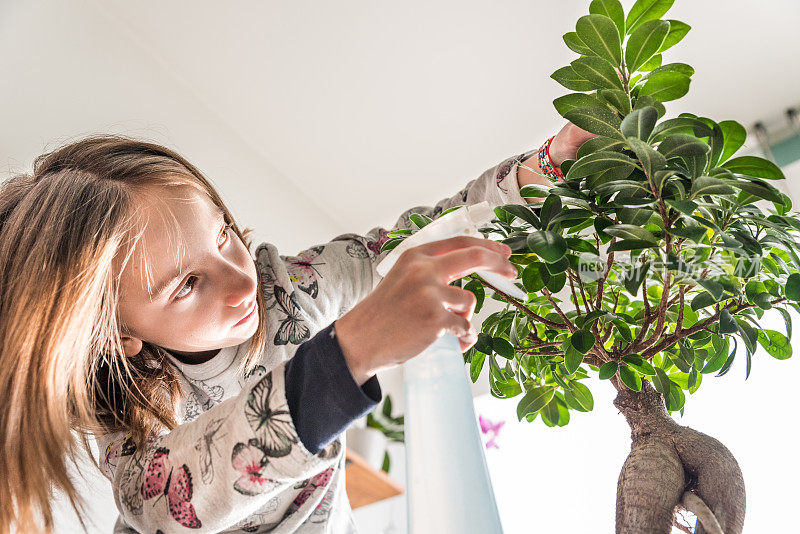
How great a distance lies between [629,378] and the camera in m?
0.55

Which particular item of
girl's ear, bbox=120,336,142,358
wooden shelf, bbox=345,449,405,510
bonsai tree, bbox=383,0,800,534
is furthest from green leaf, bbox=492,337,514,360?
wooden shelf, bbox=345,449,405,510

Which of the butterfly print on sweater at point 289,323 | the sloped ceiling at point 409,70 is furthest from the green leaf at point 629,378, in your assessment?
the sloped ceiling at point 409,70

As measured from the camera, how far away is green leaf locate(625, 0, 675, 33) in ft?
1.78

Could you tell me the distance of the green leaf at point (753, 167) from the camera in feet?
1.70

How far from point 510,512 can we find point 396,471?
769mm

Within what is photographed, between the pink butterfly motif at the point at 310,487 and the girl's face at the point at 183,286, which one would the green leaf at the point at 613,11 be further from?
the pink butterfly motif at the point at 310,487

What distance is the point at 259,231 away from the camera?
1936mm

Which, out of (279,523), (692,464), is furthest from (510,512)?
(692,464)

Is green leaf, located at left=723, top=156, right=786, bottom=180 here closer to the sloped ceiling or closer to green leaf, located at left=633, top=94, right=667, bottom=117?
green leaf, located at left=633, top=94, right=667, bottom=117

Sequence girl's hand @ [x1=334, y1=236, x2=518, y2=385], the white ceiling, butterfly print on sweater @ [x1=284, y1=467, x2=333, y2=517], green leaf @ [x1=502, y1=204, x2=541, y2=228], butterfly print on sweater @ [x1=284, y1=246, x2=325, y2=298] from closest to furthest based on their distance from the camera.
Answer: girl's hand @ [x1=334, y1=236, x2=518, y2=385] < green leaf @ [x1=502, y1=204, x2=541, y2=228] < butterfly print on sweater @ [x1=284, y1=467, x2=333, y2=517] < butterfly print on sweater @ [x1=284, y1=246, x2=325, y2=298] < the white ceiling

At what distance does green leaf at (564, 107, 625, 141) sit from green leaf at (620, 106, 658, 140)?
0.05 m

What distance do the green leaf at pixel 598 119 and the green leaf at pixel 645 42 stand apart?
56 mm

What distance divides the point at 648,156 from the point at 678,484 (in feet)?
0.90

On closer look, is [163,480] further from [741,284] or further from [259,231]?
[259,231]
